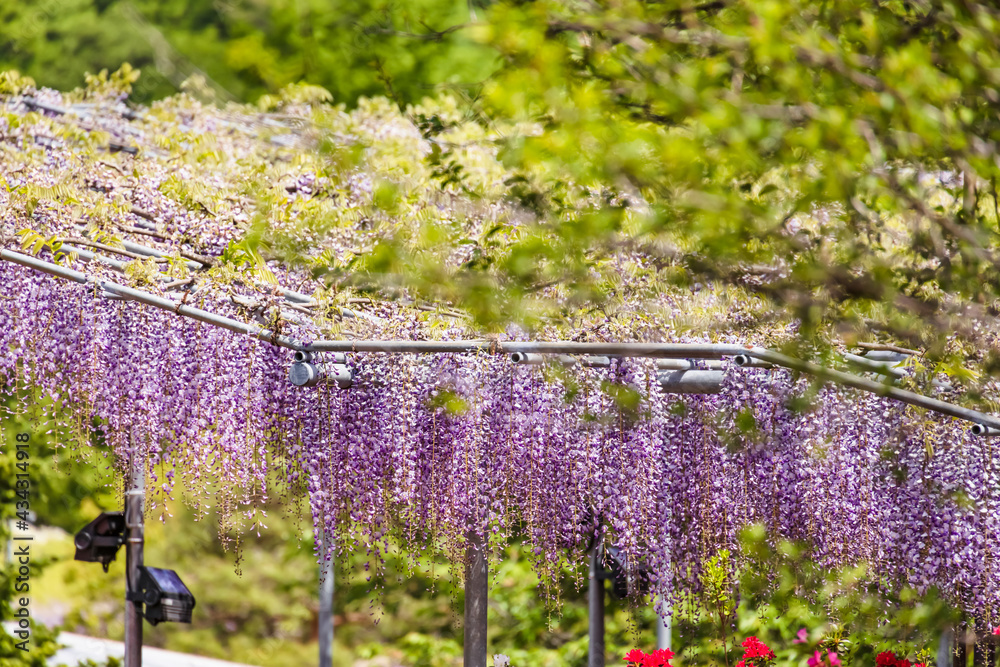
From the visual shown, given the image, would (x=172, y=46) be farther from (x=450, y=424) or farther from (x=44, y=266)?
(x=450, y=424)

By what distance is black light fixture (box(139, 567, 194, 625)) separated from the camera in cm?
578

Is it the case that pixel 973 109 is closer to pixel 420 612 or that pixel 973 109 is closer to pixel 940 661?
pixel 940 661

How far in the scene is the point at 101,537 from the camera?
A: 5.94 meters

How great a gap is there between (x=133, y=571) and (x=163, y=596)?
0.22 meters

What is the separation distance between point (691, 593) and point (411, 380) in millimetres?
1617

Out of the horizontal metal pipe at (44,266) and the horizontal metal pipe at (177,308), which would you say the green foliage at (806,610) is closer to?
the horizontal metal pipe at (177,308)

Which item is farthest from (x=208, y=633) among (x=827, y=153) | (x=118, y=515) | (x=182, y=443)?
(x=827, y=153)

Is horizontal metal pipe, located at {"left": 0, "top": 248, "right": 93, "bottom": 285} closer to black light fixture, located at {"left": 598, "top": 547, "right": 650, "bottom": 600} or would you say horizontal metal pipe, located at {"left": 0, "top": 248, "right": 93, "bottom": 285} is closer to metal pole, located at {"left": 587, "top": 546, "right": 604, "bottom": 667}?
black light fixture, located at {"left": 598, "top": 547, "right": 650, "bottom": 600}

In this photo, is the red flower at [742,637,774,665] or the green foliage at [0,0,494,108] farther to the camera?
the green foliage at [0,0,494,108]

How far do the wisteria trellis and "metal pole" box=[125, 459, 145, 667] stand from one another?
31.5 inches

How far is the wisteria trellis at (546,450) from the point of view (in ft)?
13.8

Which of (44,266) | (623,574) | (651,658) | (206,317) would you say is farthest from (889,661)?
(44,266)

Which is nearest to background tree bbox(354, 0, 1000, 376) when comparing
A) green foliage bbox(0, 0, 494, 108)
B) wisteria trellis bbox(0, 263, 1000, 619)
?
wisteria trellis bbox(0, 263, 1000, 619)

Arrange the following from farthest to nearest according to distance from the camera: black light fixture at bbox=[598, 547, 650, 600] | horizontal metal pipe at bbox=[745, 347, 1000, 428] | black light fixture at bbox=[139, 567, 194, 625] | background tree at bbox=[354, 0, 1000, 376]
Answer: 1. black light fixture at bbox=[139, 567, 194, 625]
2. black light fixture at bbox=[598, 547, 650, 600]
3. horizontal metal pipe at bbox=[745, 347, 1000, 428]
4. background tree at bbox=[354, 0, 1000, 376]
